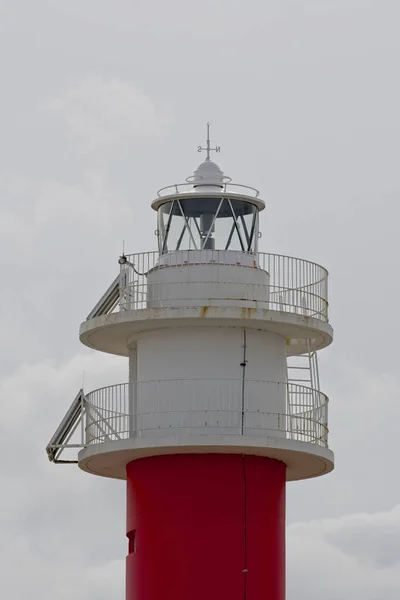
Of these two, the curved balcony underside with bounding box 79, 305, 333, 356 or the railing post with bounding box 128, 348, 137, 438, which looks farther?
the railing post with bounding box 128, 348, 137, 438

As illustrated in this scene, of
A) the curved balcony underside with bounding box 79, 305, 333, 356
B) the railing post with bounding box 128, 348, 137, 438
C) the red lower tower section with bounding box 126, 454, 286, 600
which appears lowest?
the red lower tower section with bounding box 126, 454, 286, 600

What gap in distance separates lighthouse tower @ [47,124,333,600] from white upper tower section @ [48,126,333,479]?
0.03 m

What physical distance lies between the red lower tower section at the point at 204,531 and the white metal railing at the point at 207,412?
629 mm

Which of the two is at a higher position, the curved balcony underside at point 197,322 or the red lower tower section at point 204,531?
the curved balcony underside at point 197,322

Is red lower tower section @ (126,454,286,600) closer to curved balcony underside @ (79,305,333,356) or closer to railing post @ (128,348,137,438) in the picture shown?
Answer: railing post @ (128,348,137,438)

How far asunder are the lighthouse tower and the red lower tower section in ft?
0.09

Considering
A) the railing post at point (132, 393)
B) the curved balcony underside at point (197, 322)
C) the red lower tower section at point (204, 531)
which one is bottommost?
the red lower tower section at point (204, 531)

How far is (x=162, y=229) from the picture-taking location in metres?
37.0

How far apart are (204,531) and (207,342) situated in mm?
3548

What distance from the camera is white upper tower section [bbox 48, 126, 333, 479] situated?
35.1 m

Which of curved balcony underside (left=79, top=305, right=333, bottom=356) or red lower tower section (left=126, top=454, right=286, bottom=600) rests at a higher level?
curved balcony underside (left=79, top=305, right=333, bottom=356)

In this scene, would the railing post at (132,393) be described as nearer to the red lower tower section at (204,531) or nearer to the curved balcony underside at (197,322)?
the curved balcony underside at (197,322)

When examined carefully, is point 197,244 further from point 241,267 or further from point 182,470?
point 182,470

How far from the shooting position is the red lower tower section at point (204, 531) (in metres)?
34.8
